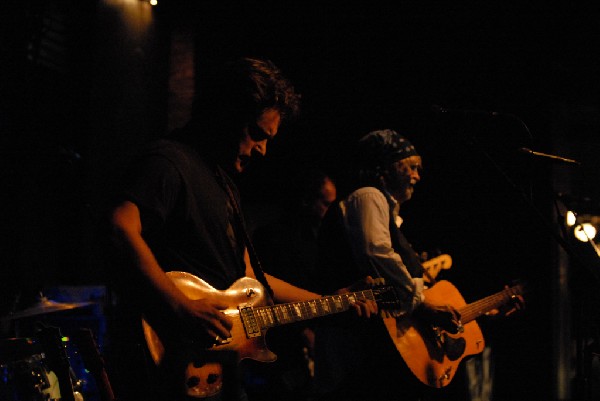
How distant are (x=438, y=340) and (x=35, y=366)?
230cm

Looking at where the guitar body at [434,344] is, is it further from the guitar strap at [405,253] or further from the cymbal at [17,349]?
the cymbal at [17,349]

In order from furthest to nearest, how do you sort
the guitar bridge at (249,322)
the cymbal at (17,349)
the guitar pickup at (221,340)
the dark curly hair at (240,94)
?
1. the cymbal at (17,349)
2. the dark curly hair at (240,94)
3. the guitar bridge at (249,322)
4. the guitar pickup at (221,340)

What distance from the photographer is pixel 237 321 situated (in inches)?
86.7

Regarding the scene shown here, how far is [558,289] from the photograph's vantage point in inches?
209

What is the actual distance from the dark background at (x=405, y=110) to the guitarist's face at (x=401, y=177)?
150 centimetres

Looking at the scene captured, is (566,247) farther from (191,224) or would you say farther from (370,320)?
(191,224)

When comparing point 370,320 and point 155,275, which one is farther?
point 370,320

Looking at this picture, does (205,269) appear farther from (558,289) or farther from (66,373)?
(558,289)

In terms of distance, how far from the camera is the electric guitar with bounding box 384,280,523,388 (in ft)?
10.8

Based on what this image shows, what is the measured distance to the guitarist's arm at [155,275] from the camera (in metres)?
1.90

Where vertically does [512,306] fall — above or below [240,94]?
below

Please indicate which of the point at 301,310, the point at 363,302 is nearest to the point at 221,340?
the point at 301,310

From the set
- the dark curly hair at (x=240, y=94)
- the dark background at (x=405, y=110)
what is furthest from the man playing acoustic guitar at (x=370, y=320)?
the dark background at (x=405, y=110)

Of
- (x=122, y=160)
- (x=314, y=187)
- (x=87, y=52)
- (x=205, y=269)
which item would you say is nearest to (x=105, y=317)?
(x=122, y=160)
